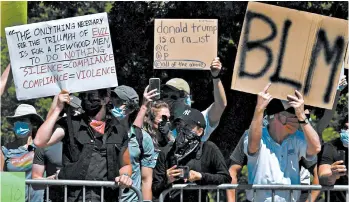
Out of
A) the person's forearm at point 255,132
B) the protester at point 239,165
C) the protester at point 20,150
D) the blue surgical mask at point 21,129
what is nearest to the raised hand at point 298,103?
the person's forearm at point 255,132

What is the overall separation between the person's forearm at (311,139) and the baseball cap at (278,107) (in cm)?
28

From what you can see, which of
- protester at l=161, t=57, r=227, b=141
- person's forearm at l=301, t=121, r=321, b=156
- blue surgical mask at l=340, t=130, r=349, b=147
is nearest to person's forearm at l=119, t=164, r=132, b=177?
protester at l=161, t=57, r=227, b=141

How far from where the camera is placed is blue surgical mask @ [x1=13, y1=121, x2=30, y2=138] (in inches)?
462

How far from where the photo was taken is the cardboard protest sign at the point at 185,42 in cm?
1169

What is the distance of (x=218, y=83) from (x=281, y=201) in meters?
1.29

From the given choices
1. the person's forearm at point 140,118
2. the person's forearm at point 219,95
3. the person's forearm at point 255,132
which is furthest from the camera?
the person's forearm at point 219,95

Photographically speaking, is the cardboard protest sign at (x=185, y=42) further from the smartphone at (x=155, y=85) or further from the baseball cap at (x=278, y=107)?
the baseball cap at (x=278, y=107)

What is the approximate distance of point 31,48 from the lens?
10930mm

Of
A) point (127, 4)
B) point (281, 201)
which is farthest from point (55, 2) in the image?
point (281, 201)

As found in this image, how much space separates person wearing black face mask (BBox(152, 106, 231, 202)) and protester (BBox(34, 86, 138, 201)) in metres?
0.30

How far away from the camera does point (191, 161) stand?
10.5 m

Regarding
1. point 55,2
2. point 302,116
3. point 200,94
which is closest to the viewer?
point 302,116

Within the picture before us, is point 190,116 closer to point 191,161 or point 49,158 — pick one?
point 191,161

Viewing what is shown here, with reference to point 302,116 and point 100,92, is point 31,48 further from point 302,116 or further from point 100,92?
point 302,116
